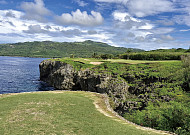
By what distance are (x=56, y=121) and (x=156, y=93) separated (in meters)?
27.9

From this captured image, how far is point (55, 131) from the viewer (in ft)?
48.9

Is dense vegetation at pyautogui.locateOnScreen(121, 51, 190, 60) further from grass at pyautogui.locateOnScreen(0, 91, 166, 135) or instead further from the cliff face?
grass at pyautogui.locateOnScreen(0, 91, 166, 135)

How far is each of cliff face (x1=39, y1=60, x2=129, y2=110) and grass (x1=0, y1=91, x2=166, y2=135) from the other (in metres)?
17.3

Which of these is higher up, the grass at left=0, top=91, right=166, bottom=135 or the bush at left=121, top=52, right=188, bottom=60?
the bush at left=121, top=52, right=188, bottom=60

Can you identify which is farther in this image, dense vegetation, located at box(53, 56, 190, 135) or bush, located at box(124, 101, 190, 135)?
dense vegetation, located at box(53, 56, 190, 135)

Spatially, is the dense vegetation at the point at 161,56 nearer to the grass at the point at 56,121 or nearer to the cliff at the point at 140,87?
the cliff at the point at 140,87

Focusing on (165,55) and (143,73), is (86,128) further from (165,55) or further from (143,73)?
(165,55)

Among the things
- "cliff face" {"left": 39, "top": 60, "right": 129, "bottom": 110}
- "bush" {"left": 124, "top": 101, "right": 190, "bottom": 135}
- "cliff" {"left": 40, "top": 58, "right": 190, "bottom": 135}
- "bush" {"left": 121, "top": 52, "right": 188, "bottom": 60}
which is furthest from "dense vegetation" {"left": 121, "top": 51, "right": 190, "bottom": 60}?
"bush" {"left": 124, "top": 101, "right": 190, "bottom": 135}

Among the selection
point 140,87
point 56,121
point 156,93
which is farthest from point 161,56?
point 56,121

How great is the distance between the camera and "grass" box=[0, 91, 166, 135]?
15.0m

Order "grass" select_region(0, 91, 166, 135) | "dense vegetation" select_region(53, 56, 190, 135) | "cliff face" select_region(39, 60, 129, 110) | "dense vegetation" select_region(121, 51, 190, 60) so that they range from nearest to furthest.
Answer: "grass" select_region(0, 91, 166, 135) < "dense vegetation" select_region(53, 56, 190, 135) < "cliff face" select_region(39, 60, 129, 110) < "dense vegetation" select_region(121, 51, 190, 60)

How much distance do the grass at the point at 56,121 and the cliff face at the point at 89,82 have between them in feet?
56.9

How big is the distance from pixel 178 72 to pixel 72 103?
31.4 m

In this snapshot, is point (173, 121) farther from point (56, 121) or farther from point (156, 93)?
point (156, 93)
